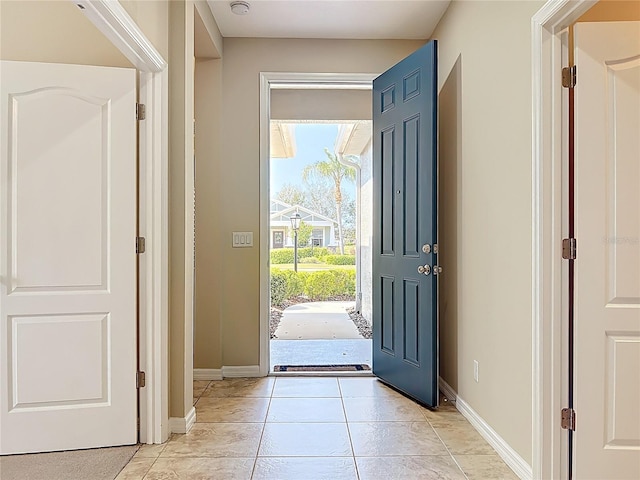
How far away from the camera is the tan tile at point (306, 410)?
281cm

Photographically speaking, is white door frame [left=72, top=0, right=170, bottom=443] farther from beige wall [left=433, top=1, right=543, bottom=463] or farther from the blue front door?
beige wall [left=433, top=1, right=543, bottom=463]

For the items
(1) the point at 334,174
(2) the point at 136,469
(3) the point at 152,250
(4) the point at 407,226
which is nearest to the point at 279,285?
(1) the point at 334,174

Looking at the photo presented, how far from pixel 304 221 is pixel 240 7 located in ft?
20.7

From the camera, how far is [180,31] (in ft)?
8.48

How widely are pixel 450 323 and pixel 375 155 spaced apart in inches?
55.0

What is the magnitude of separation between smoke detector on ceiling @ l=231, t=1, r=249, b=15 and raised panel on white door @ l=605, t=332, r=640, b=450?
2867mm

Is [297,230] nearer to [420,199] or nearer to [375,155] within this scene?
[375,155]

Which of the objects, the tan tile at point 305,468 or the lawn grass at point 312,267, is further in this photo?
the lawn grass at point 312,267

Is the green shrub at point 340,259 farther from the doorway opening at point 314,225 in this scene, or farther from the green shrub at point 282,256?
the green shrub at point 282,256

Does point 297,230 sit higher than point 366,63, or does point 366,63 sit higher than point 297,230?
point 366,63

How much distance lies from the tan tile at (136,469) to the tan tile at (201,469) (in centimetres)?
3

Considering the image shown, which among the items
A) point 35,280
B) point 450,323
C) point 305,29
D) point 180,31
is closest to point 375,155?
point 305,29

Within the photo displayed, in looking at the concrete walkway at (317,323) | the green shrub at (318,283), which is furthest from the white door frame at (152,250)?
the green shrub at (318,283)

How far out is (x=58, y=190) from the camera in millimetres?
2328
